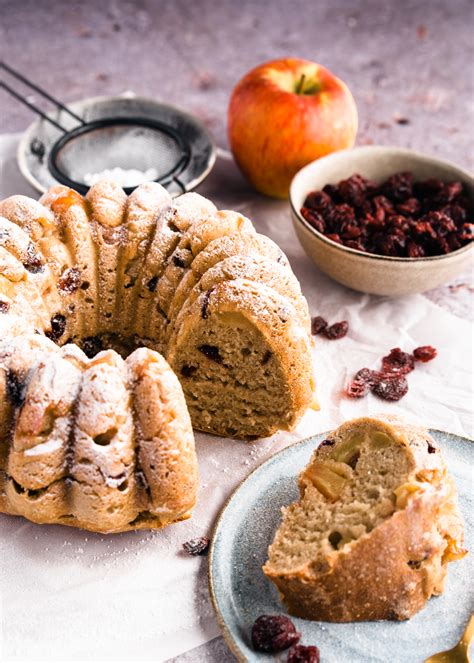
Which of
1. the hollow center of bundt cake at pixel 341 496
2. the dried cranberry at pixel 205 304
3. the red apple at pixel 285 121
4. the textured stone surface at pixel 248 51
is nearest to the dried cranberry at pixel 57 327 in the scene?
the dried cranberry at pixel 205 304

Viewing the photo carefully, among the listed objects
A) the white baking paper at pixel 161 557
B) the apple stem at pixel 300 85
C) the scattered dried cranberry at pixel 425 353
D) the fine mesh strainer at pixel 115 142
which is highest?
the apple stem at pixel 300 85

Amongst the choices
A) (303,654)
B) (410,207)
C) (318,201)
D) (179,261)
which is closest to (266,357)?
(179,261)

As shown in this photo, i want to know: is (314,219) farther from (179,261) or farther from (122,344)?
(122,344)

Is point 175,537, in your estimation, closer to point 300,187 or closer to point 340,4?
point 300,187

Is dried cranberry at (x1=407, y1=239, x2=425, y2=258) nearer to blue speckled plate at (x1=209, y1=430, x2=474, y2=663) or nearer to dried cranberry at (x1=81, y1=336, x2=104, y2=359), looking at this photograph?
blue speckled plate at (x1=209, y1=430, x2=474, y2=663)

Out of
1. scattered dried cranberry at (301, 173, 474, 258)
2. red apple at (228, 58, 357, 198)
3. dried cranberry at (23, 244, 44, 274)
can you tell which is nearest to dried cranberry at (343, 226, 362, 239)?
scattered dried cranberry at (301, 173, 474, 258)

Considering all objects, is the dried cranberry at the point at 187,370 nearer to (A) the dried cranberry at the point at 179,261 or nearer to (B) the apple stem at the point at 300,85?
(A) the dried cranberry at the point at 179,261
